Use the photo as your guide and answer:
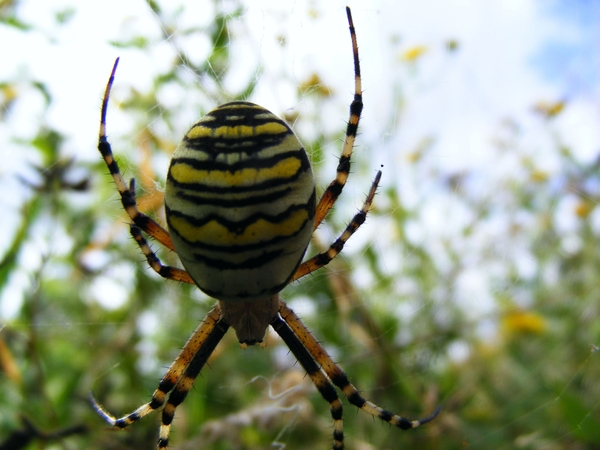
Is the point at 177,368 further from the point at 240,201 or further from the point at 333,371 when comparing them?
the point at 240,201

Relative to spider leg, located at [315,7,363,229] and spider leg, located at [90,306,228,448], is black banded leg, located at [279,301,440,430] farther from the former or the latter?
spider leg, located at [315,7,363,229]

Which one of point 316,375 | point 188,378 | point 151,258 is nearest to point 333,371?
point 316,375

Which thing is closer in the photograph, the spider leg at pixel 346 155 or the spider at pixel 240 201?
the spider at pixel 240 201

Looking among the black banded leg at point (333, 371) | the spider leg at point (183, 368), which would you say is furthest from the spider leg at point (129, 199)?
the black banded leg at point (333, 371)

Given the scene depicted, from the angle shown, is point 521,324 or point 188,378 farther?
point 521,324

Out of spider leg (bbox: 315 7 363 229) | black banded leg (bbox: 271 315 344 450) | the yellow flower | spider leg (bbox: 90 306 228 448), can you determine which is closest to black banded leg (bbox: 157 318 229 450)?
spider leg (bbox: 90 306 228 448)

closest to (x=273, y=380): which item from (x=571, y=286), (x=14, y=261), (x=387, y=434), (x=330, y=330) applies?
(x=330, y=330)

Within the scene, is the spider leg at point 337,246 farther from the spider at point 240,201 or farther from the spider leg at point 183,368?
the spider leg at point 183,368
